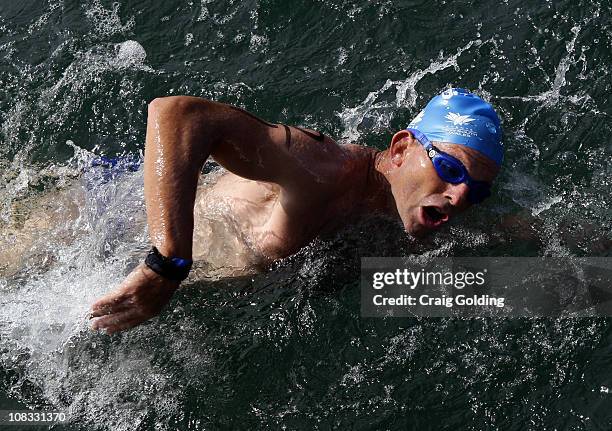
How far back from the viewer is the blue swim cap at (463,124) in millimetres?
4836

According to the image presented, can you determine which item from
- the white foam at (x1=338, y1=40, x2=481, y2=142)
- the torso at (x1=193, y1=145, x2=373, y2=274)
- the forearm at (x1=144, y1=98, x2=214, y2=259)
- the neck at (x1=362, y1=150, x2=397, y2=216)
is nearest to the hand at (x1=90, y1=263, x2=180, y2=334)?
the forearm at (x1=144, y1=98, x2=214, y2=259)

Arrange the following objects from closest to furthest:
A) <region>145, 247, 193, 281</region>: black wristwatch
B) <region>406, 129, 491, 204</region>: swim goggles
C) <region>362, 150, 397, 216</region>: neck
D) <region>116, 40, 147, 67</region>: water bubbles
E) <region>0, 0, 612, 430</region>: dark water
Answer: <region>145, 247, 193, 281</region>: black wristwatch, <region>406, 129, 491, 204</region>: swim goggles, <region>362, 150, 397, 216</region>: neck, <region>0, 0, 612, 430</region>: dark water, <region>116, 40, 147, 67</region>: water bubbles

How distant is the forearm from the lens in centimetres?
400

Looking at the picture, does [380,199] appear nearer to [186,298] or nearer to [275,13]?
[186,298]

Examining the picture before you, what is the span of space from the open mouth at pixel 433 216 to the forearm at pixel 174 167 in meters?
1.33

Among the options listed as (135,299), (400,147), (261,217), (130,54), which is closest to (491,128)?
(400,147)

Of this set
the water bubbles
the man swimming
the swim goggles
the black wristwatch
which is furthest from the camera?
the water bubbles

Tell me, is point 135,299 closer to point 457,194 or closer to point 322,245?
point 322,245

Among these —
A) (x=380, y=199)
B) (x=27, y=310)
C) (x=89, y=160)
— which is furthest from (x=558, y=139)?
(x=27, y=310)

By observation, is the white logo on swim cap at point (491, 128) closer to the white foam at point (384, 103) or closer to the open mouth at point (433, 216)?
the open mouth at point (433, 216)

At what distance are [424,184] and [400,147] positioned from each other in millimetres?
292

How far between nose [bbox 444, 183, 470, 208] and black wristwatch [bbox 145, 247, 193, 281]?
1564 mm

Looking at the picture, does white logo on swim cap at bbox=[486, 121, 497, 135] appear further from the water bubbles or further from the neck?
the water bubbles

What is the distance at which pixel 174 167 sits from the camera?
405 cm
